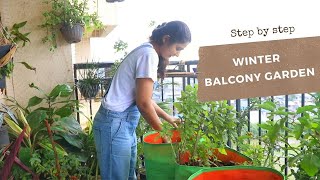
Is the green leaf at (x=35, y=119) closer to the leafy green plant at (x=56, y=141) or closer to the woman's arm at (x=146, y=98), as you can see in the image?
the leafy green plant at (x=56, y=141)

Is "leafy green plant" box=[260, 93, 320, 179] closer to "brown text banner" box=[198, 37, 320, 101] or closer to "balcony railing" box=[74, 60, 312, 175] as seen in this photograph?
"brown text banner" box=[198, 37, 320, 101]

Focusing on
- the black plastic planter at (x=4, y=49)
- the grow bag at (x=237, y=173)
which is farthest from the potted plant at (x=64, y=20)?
the grow bag at (x=237, y=173)

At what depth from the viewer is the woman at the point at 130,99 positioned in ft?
5.19

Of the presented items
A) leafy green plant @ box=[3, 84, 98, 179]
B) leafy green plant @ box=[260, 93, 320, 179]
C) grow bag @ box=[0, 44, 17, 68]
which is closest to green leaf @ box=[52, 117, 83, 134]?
leafy green plant @ box=[3, 84, 98, 179]

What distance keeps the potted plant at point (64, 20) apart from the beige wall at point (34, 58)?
0.07 m

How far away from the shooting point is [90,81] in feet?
9.21

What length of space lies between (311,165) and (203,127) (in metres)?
0.42

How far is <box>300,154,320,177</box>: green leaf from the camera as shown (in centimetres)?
88

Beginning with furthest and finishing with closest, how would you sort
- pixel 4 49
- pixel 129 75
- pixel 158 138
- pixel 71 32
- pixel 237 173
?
pixel 71 32
pixel 129 75
pixel 4 49
pixel 158 138
pixel 237 173

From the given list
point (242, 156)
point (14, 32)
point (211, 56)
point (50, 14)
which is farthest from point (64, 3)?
point (211, 56)

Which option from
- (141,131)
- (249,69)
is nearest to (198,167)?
(249,69)

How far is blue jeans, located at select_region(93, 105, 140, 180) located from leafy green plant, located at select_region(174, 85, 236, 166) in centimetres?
52

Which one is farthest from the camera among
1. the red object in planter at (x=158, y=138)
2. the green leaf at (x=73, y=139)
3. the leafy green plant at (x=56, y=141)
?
the green leaf at (x=73, y=139)

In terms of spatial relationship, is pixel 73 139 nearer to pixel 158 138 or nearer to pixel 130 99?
pixel 130 99
